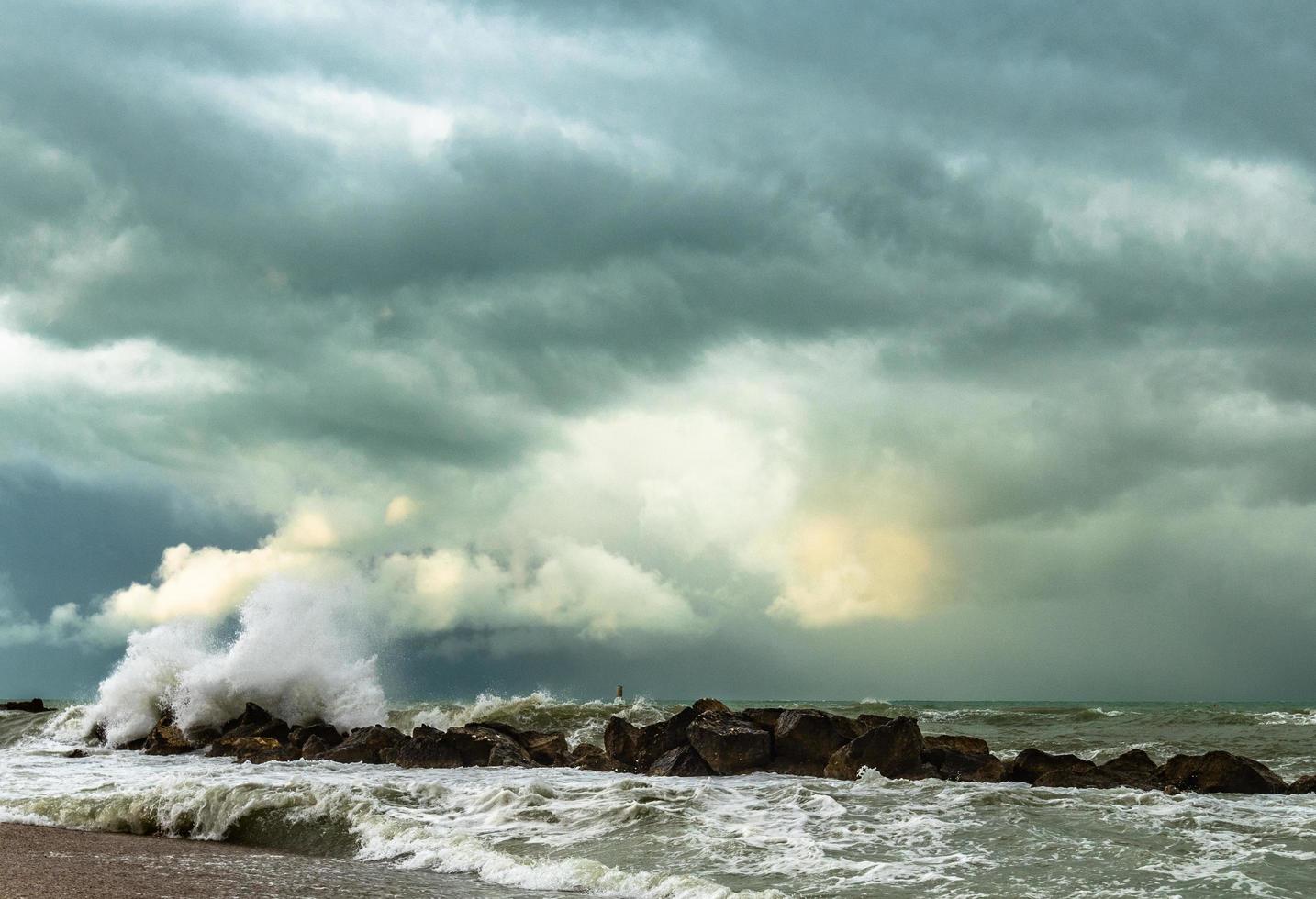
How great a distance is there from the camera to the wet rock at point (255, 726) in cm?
1906

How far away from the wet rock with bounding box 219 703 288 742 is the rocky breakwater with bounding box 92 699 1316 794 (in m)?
0.21

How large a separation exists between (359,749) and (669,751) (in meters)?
5.31

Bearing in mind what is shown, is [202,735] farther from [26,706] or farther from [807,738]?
[26,706]

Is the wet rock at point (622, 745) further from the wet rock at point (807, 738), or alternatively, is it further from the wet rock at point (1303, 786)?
the wet rock at point (1303, 786)

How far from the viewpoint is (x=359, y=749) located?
16.7 metres

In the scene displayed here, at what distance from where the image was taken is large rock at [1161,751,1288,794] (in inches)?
496

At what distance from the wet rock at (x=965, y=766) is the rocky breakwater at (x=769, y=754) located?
0.04 feet

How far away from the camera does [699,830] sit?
374 inches

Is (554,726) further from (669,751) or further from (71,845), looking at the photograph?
(71,845)

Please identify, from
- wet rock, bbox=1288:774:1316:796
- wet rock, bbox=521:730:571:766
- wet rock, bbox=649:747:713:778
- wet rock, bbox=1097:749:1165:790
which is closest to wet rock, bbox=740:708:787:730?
wet rock, bbox=649:747:713:778

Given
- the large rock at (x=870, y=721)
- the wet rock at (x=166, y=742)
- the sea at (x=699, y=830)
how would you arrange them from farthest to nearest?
the wet rock at (x=166, y=742), the large rock at (x=870, y=721), the sea at (x=699, y=830)

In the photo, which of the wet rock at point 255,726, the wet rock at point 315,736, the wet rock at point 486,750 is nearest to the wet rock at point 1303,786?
the wet rock at point 486,750

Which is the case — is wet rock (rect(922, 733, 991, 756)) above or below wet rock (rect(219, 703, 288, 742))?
below

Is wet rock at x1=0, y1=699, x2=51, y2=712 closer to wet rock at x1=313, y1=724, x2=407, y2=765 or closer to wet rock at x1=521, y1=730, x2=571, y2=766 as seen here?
wet rock at x1=313, y1=724, x2=407, y2=765
